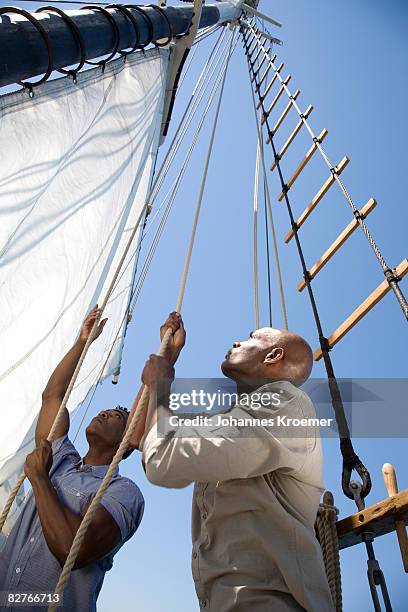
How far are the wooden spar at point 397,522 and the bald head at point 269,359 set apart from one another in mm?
458

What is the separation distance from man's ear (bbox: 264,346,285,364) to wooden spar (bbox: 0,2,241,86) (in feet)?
4.18

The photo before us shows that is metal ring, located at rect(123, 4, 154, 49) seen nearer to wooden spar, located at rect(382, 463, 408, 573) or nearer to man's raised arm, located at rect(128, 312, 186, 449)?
man's raised arm, located at rect(128, 312, 186, 449)

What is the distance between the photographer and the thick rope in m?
1.53

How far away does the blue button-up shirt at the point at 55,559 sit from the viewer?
5.48ft

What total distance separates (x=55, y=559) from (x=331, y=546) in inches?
38.1

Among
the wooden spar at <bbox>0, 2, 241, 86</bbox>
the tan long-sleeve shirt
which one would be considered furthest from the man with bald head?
the wooden spar at <bbox>0, 2, 241, 86</bbox>

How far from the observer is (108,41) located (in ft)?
7.40

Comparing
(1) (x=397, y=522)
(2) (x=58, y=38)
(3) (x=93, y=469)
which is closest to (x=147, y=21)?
(2) (x=58, y=38)

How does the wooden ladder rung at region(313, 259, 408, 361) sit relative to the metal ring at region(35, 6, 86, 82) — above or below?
below

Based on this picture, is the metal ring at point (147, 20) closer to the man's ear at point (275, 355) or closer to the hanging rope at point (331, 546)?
the man's ear at point (275, 355)

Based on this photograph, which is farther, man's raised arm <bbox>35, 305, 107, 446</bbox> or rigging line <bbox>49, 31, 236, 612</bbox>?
man's raised arm <bbox>35, 305, 107, 446</bbox>

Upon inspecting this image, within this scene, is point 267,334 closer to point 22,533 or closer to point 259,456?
point 259,456

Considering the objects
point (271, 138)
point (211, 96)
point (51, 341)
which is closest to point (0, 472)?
point (51, 341)

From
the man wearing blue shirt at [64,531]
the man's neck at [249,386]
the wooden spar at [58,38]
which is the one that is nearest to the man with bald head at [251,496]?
the man's neck at [249,386]
